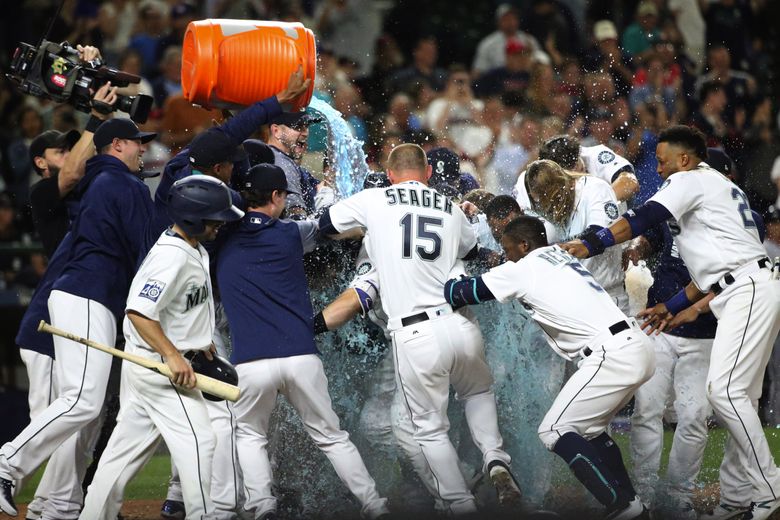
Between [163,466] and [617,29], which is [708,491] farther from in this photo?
[617,29]

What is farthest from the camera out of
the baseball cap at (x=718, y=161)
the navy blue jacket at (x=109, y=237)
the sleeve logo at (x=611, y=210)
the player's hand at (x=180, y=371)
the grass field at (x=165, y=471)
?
the grass field at (x=165, y=471)

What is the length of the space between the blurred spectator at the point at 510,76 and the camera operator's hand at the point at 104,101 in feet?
22.0

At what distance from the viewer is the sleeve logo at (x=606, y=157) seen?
8227 mm

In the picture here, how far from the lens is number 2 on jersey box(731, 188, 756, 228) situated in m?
6.81

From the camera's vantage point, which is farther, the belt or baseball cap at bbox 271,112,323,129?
baseball cap at bbox 271,112,323,129

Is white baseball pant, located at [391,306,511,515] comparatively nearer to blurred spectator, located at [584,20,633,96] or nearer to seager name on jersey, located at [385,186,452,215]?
seager name on jersey, located at [385,186,452,215]

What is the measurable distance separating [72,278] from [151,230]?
1.68ft

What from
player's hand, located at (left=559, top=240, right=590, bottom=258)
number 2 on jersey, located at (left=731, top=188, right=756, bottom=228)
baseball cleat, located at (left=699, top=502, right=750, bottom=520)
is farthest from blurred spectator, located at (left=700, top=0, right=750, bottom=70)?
baseball cleat, located at (left=699, top=502, right=750, bottom=520)

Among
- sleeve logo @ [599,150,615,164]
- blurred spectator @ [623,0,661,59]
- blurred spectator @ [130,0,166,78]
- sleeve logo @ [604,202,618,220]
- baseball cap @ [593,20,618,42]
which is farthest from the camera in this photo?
blurred spectator @ [130,0,166,78]

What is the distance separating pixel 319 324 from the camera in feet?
22.5

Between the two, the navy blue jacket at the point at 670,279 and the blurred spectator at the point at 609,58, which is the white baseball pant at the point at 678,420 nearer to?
the navy blue jacket at the point at 670,279

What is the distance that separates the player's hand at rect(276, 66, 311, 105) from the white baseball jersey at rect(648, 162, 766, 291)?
210 cm

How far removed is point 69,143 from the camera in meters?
7.64

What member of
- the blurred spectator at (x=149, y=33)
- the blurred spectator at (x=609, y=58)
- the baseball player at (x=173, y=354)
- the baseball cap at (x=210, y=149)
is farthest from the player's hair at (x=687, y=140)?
the blurred spectator at (x=149, y=33)
